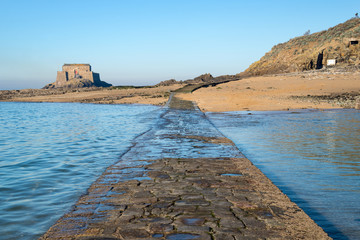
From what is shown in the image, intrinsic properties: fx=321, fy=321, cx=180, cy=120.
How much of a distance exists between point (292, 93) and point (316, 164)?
19.5 metres

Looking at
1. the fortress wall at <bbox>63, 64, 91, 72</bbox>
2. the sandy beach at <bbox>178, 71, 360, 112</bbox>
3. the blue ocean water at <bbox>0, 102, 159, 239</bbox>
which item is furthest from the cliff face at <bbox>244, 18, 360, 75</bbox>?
the fortress wall at <bbox>63, 64, 91, 72</bbox>

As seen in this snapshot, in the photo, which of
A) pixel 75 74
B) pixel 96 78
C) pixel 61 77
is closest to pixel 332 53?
pixel 96 78

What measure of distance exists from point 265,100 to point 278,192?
62.7 feet

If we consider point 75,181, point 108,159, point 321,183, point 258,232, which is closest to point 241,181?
point 321,183

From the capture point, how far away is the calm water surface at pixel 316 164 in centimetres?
384

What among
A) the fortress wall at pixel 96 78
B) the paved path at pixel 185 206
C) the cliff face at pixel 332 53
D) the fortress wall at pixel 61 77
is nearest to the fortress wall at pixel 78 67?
the fortress wall at pixel 61 77

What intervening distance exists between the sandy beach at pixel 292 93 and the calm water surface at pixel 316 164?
8.43 metres

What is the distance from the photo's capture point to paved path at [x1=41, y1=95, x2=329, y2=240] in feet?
10.3

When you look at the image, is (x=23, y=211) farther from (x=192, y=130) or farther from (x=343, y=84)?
(x=343, y=84)

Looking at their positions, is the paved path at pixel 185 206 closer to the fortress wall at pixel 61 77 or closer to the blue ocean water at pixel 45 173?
the blue ocean water at pixel 45 173

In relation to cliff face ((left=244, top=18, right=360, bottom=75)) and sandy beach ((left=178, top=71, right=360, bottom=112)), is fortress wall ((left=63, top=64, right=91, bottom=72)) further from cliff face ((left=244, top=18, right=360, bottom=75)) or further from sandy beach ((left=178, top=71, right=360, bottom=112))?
sandy beach ((left=178, top=71, right=360, bottom=112))

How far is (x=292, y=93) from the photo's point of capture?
80.5 ft

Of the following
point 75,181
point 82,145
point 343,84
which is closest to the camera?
point 75,181

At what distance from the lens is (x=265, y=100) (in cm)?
2262
